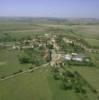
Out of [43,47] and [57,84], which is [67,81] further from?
[43,47]

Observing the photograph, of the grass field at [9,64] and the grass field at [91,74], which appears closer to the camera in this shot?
the grass field at [91,74]

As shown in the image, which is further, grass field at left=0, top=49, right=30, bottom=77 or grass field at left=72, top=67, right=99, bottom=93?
grass field at left=0, top=49, right=30, bottom=77

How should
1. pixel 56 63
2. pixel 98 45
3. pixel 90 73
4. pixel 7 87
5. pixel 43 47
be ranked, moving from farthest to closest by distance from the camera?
pixel 98 45 → pixel 43 47 → pixel 56 63 → pixel 90 73 → pixel 7 87

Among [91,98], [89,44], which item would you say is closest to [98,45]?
[89,44]

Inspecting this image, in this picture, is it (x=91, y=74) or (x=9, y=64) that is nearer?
(x=91, y=74)

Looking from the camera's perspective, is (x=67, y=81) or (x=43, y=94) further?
(x=67, y=81)

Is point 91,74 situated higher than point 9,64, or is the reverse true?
point 91,74

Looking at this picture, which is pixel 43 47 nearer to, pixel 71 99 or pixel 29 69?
pixel 29 69

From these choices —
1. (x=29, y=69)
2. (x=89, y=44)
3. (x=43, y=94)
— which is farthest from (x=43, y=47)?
(x=43, y=94)

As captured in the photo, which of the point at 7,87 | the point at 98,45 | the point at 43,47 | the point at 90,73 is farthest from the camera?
the point at 98,45
